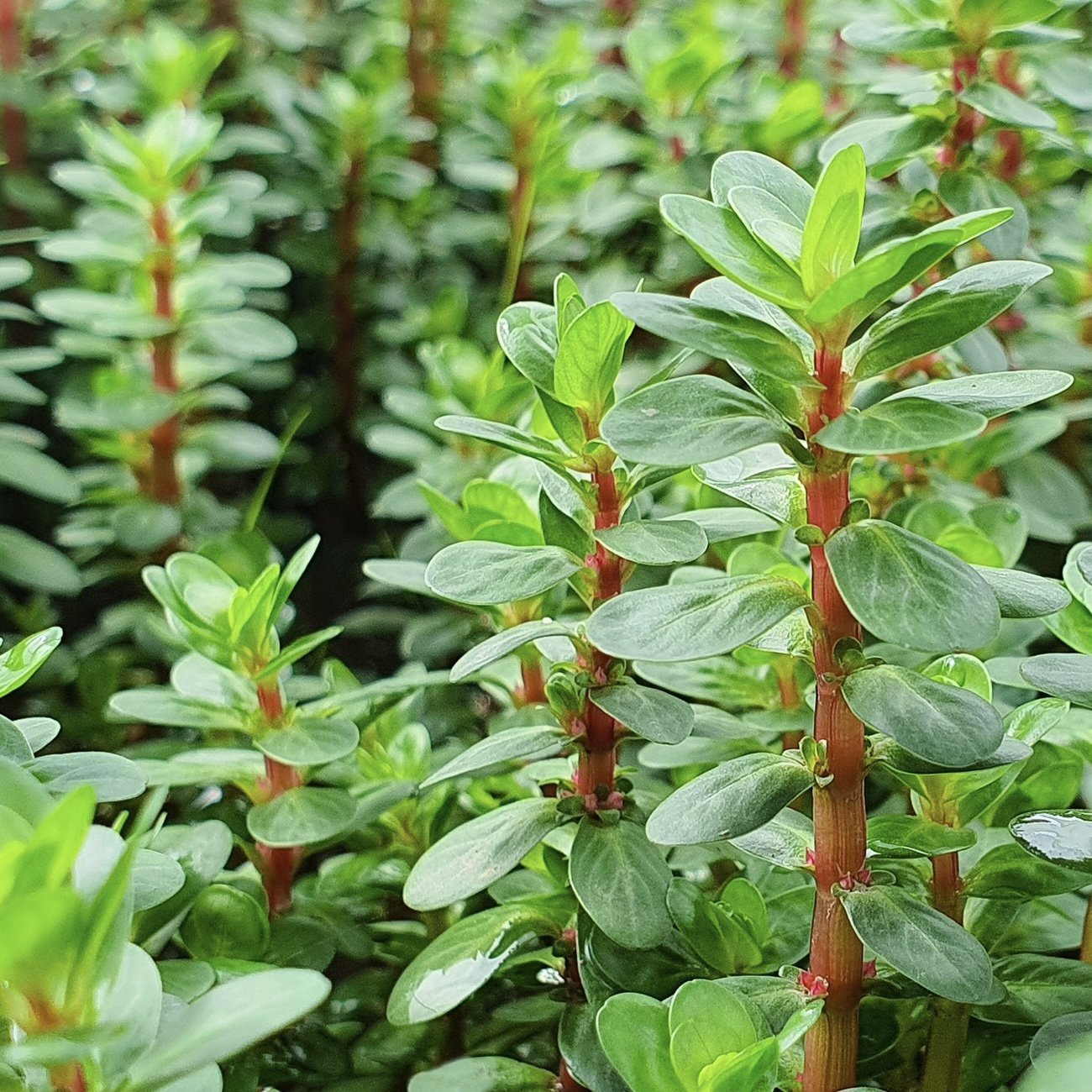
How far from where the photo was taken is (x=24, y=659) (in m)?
0.55

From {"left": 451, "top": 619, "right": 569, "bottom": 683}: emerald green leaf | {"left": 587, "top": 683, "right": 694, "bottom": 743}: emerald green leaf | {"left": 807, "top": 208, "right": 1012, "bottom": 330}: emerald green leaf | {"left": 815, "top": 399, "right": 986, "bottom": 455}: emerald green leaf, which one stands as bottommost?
Result: {"left": 587, "top": 683, "right": 694, "bottom": 743}: emerald green leaf

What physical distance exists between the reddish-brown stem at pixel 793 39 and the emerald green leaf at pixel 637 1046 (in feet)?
4.05

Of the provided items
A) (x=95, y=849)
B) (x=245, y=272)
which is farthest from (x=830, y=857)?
(x=245, y=272)

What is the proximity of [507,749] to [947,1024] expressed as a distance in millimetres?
255

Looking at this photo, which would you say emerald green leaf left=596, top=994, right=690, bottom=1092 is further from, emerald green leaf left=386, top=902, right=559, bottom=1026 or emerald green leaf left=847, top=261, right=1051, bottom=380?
emerald green leaf left=847, top=261, right=1051, bottom=380

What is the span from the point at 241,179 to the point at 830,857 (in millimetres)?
946

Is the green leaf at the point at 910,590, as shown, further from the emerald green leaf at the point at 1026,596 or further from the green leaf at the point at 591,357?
the green leaf at the point at 591,357

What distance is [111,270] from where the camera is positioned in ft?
4.21

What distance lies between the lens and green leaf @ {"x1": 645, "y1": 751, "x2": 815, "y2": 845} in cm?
49

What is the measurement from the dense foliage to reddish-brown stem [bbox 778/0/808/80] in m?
0.17

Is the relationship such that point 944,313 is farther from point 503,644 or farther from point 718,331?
point 503,644

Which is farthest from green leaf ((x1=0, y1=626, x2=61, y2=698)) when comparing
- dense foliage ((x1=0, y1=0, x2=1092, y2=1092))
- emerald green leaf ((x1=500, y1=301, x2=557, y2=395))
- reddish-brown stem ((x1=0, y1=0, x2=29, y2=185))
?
reddish-brown stem ((x1=0, y1=0, x2=29, y2=185))

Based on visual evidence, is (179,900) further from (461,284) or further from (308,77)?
(308,77)

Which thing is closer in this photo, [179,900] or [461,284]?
[179,900]
